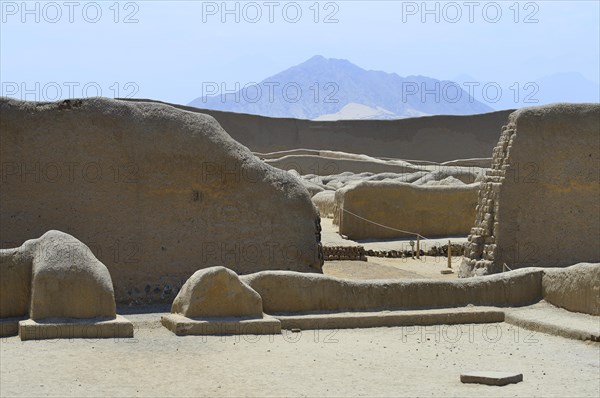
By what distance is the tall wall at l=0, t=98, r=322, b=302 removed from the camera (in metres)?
13.3

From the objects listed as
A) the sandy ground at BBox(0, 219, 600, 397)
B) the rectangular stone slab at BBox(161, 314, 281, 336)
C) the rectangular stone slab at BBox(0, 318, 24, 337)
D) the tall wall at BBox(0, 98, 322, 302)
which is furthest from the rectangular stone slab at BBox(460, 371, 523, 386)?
the tall wall at BBox(0, 98, 322, 302)

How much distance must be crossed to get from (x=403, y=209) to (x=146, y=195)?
→ 37.6 feet

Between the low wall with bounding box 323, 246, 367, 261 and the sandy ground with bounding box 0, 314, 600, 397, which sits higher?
the low wall with bounding box 323, 246, 367, 261

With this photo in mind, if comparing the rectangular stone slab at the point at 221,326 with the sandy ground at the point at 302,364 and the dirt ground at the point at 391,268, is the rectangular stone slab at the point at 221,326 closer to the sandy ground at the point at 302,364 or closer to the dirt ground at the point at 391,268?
the sandy ground at the point at 302,364

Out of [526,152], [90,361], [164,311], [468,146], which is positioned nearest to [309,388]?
[90,361]

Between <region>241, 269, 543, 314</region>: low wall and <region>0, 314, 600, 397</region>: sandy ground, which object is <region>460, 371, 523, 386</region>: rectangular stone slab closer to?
<region>0, 314, 600, 397</region>: sandy ground

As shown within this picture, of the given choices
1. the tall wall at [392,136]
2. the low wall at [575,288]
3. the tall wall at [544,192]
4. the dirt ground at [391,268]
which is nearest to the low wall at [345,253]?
the dirt ground at [391,268]

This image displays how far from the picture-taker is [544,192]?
56.0 feet

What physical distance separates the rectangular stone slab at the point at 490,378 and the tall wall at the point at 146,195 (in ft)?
18.4

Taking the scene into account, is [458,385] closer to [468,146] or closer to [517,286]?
[517,286]

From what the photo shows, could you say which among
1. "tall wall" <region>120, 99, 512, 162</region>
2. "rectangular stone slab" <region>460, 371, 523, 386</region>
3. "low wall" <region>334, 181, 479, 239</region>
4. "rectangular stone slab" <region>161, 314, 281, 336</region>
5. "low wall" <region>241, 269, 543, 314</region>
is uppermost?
"tall wall" <region>120, 99, 512, 162</region>

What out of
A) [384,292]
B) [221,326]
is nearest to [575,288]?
[384,292]

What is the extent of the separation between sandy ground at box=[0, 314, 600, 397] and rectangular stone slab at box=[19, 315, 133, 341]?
0.56ft

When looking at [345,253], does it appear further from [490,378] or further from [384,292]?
[490,378]
